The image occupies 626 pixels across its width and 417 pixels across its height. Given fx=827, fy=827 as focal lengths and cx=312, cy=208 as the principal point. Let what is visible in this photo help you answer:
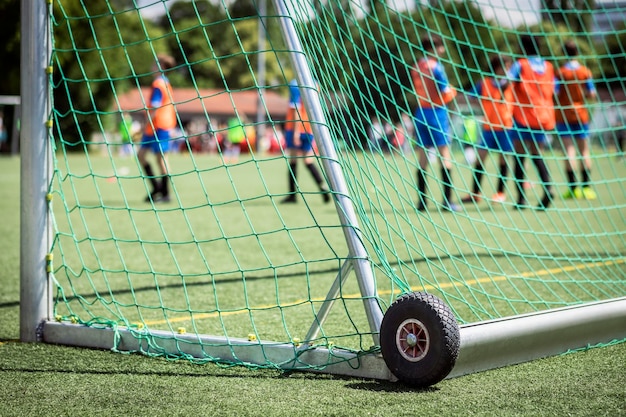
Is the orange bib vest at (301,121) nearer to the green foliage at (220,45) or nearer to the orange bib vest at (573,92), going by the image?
the orange bib vest at (573,92)

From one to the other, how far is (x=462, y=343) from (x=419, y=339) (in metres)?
0.14

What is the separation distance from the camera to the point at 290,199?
989cm

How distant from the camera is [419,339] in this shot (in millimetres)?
2586

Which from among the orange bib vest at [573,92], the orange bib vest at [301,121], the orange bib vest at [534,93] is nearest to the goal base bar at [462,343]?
the orange bib vest at [301,121]

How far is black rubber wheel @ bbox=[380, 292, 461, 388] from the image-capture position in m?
2.51

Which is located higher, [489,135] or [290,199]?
[489,135]

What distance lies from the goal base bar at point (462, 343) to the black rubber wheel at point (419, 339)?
105 millimetres

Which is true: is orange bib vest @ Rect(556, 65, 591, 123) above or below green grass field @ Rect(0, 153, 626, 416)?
above

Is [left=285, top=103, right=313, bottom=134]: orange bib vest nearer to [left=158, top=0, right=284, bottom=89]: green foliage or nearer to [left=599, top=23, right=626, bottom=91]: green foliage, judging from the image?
[left=599, top=23, right=626, bottom=91]: green foliage

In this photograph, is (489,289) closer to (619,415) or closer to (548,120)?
(619,415)

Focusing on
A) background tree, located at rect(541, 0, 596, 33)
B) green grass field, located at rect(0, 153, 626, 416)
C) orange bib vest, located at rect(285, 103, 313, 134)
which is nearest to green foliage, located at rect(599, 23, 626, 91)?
background tree, located at rect(541, 0, 596, 33)

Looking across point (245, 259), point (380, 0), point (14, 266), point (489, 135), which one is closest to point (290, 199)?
point (489, 135)

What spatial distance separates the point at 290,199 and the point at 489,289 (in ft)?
18.4

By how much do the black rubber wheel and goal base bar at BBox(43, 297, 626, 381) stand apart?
0.34 ft
